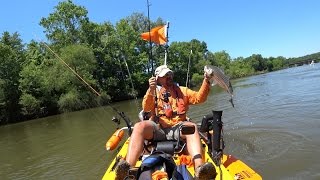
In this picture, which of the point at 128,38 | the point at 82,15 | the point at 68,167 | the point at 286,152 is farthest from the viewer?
the point at 128,38

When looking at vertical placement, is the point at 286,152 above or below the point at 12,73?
below

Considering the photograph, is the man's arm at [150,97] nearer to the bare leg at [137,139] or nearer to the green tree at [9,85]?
the bare leg at [137,139]

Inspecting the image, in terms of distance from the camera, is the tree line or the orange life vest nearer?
the orange life vest

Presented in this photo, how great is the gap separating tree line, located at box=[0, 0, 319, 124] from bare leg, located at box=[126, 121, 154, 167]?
1838 centimetres

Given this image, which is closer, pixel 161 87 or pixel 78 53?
pixel 161 87

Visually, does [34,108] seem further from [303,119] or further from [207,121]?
[207,121]

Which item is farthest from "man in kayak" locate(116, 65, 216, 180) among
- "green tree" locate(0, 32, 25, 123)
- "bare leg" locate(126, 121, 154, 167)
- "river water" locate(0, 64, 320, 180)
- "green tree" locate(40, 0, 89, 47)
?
"green tree" locate(40, 0, 89, 47)

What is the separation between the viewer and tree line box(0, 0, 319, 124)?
3428 cm

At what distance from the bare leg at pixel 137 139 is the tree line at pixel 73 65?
1838 cm

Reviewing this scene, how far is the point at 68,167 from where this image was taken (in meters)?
9.77

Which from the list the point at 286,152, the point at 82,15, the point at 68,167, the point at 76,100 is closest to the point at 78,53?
the point at 76,100

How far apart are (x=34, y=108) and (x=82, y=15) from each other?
16.8 meters

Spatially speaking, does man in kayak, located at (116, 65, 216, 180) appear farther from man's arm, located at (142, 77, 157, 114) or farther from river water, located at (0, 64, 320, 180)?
river water, located at (0, 64, 320, 180)

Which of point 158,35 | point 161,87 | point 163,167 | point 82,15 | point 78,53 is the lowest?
point 163,167
